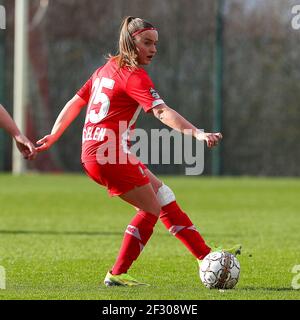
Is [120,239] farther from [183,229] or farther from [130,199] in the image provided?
[130,199]

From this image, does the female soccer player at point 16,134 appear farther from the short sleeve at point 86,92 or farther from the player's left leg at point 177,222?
the player's left leg at point 177,222

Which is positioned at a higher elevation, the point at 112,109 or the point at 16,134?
the point at 112,109

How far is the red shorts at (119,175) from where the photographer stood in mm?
6152

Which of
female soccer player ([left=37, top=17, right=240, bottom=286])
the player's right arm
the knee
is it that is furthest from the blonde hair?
the knee

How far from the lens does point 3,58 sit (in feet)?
78.2

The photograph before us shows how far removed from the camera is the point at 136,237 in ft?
20.8

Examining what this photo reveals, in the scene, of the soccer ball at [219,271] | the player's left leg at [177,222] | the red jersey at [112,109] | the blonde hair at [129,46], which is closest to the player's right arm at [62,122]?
the red jersey at [112,109]

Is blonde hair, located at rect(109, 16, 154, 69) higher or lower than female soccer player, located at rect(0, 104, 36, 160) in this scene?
higher

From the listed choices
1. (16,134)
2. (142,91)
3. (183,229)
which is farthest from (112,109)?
(183,229)

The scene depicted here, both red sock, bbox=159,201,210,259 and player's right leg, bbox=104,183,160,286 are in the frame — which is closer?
player's right leg, bbox=104,183,160,286

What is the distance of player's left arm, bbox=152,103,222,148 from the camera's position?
5613 millimetres

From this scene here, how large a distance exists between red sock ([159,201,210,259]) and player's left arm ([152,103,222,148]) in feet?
2.88

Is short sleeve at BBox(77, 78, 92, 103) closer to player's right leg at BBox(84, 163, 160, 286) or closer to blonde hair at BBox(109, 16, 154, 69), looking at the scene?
blonde hair at BBox(109, 16, 154, 69)

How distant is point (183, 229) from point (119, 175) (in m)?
0.66
